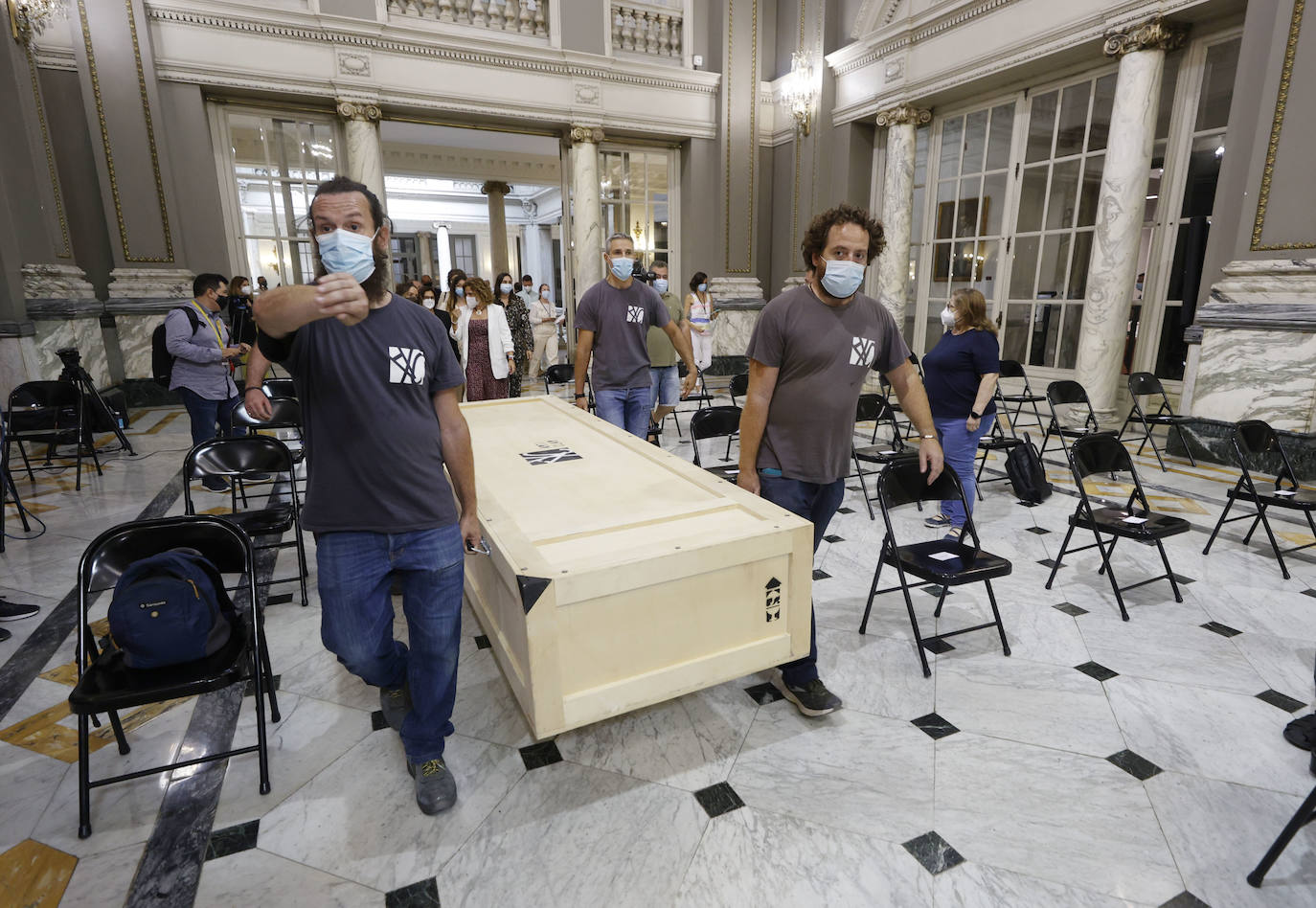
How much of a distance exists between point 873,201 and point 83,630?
31.1 feet

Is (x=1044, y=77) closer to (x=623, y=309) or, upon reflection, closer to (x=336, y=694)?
(x=623, y=309)

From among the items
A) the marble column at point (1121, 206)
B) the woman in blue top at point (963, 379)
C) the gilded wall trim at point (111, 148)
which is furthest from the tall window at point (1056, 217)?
the gilded wall trim at point (111, 148)

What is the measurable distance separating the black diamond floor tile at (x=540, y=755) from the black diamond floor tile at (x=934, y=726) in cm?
126

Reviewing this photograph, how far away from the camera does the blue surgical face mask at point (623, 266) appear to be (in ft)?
13.8

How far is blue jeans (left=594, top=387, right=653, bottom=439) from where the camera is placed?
4.35 meters

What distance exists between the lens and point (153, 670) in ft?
6.34

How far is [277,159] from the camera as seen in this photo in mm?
8703

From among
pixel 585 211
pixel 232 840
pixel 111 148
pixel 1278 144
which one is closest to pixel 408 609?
pixel 232 840

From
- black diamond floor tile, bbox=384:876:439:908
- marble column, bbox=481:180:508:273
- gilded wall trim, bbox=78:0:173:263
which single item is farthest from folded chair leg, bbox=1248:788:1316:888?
marble column, bbox=481:180:508:273

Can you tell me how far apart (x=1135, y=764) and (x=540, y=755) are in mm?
1928

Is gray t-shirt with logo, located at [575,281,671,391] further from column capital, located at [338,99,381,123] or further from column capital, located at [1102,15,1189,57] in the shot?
column capital, located at [338,99,381,123]

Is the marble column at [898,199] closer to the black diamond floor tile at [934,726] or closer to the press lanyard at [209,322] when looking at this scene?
the black diamond floor tile at [934,726]

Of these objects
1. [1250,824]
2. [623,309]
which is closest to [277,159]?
[623,309]

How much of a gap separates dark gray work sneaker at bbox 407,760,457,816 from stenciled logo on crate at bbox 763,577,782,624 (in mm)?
1066
